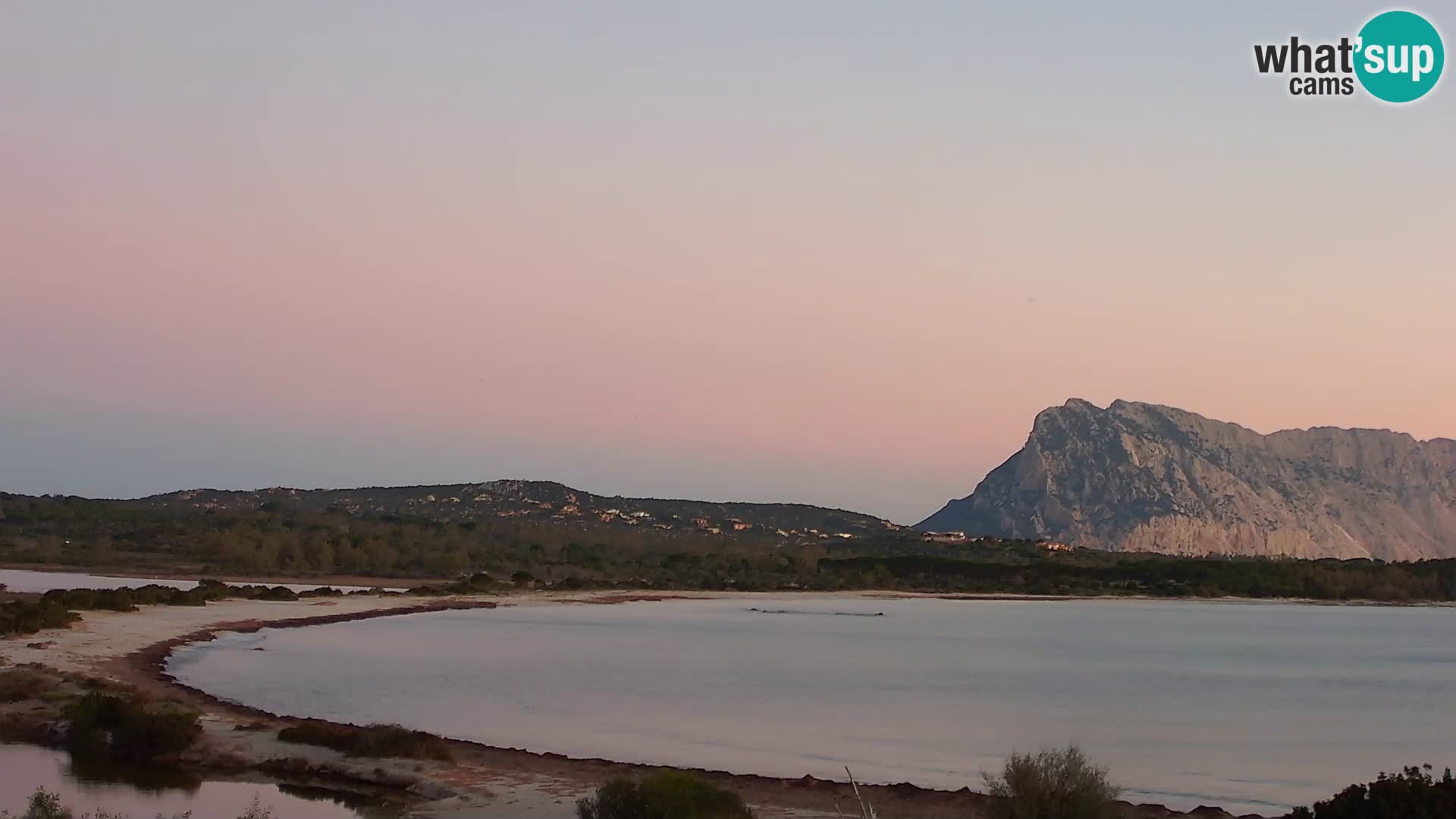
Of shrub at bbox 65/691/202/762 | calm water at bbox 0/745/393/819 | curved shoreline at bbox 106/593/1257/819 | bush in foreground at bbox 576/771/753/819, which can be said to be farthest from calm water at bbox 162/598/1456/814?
bush in foreground at bbox 576/771/753/819

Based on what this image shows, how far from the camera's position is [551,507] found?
14225 centimetres

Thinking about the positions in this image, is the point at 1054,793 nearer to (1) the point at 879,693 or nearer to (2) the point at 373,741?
(2) the point at 373,741

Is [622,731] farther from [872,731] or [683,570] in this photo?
[683,570]

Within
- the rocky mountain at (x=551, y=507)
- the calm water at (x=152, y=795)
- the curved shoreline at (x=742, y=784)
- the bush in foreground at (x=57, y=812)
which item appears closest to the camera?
the bush in foreground at (x=57, y=812)

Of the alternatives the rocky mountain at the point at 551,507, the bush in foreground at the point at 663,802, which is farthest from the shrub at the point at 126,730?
the rocky mountain at the point at 551,507

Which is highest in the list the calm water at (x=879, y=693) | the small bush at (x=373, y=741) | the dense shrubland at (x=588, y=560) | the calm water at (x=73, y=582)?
the dense shrubland at (x=588, y=560)

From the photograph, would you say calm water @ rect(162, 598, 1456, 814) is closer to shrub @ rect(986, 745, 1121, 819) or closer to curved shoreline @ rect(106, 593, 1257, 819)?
curved shoreline @ rect(106, 593, 1257, 819)

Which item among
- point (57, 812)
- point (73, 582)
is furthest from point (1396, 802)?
point (73, 582)

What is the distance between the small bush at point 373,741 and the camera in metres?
19.2

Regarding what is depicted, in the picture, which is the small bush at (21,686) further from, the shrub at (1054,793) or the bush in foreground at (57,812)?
the shrub at (1054,793)

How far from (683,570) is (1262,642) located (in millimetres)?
44692

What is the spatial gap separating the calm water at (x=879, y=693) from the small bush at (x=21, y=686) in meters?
3.26

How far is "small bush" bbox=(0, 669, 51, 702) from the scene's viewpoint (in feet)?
76.0

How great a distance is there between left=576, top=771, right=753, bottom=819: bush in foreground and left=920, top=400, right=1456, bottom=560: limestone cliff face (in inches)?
6226
